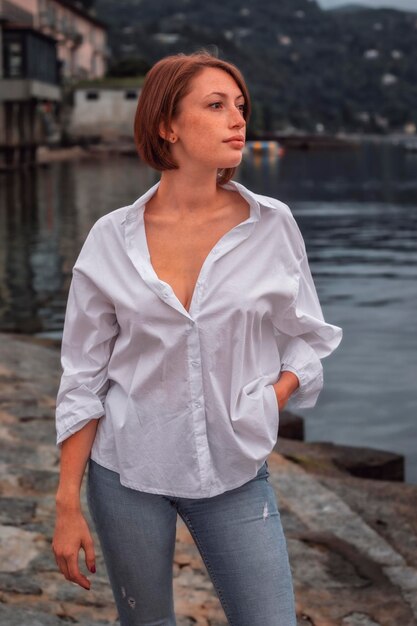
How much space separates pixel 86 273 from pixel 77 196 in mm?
34354

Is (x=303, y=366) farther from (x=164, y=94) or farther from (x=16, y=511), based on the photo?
(x=16, y=511)

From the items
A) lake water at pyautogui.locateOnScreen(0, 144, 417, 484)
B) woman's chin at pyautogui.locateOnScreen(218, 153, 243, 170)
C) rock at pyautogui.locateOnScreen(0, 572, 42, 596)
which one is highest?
woman's chin at pyautogui.locateOnScreen(218, 153, 243, 170)

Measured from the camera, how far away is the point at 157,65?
9.12 feet

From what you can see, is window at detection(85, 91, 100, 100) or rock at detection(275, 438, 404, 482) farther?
window at detection(85, 91, 100, 100)

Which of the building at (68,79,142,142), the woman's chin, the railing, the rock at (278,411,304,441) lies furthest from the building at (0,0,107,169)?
the woman's chin

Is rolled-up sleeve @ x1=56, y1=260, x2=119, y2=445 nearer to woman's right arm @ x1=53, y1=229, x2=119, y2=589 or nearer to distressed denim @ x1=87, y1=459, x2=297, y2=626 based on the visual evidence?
woman's right arm @ x1=53, y1=229, x2=119, y2=589

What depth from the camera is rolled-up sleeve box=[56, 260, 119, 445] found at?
2.80m

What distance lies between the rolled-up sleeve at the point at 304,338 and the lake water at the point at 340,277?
19.0 feet

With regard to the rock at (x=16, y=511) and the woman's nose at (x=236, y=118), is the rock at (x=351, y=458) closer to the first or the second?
the rock at (x=16, y=511)

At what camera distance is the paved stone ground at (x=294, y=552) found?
4516mm

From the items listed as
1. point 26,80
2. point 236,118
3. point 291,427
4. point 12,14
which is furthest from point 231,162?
point 12,14

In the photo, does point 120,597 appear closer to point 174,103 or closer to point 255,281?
point 255,281

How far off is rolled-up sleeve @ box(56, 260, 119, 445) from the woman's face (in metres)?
0.42

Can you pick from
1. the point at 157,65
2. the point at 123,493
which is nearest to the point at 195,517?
the point at 123,493
